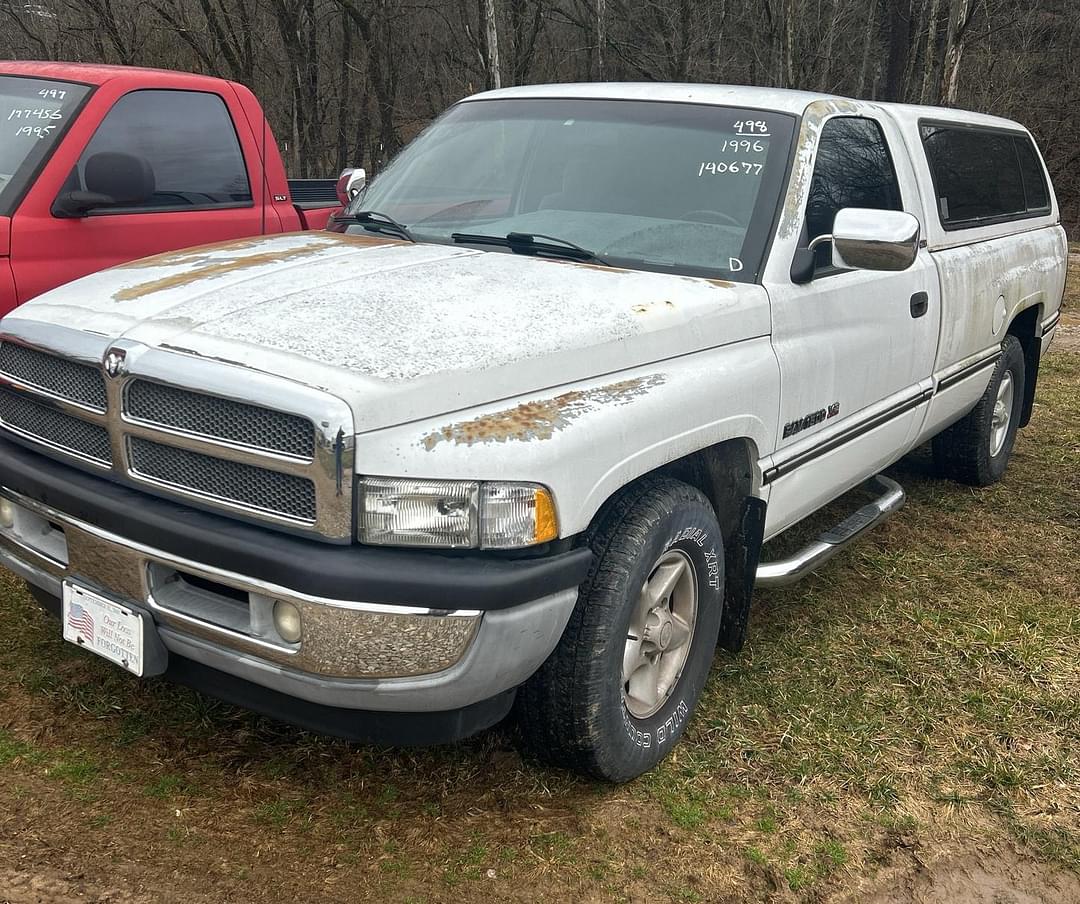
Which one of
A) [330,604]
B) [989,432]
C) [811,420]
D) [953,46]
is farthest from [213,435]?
[953,46]

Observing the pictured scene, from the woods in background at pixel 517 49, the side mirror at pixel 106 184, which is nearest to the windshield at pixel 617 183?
the side mirror at pixel 106 184

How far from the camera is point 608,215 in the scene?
11.4 feet

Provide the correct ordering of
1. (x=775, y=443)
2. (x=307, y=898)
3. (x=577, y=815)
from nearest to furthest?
(x=307, y=898)
(x=577, y=815)
(x=775, y=443)

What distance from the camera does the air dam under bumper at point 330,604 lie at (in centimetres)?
225

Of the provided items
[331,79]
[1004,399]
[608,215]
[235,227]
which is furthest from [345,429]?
[331,79]

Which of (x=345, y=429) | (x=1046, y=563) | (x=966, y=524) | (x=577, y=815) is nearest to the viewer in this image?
(x=345, y=429)

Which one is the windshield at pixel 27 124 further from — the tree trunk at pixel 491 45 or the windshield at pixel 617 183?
the tree trunk at pixel 491 45

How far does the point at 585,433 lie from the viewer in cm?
245

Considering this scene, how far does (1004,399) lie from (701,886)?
413cm

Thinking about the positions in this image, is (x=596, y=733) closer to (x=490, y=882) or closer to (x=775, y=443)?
(x=490, y=882)

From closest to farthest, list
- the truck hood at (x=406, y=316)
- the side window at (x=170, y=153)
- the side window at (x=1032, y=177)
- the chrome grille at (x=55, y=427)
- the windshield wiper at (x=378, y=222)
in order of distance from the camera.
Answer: the truck hood at (x=406, y=316) < the chrome grille at (x=55, y=427) < the windshield wiper at (x=378, y=222) < the side window at (x=170, y=153) < the side window at (x=1032, y=177)

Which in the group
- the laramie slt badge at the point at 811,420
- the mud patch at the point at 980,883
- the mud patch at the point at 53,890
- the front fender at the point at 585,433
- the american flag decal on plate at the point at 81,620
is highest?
the front fender at the point at 585,433

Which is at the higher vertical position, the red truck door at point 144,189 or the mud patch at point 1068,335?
the red truck door at point 144,189

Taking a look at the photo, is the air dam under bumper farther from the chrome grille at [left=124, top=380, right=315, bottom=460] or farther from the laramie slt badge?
the laramie slt badge
